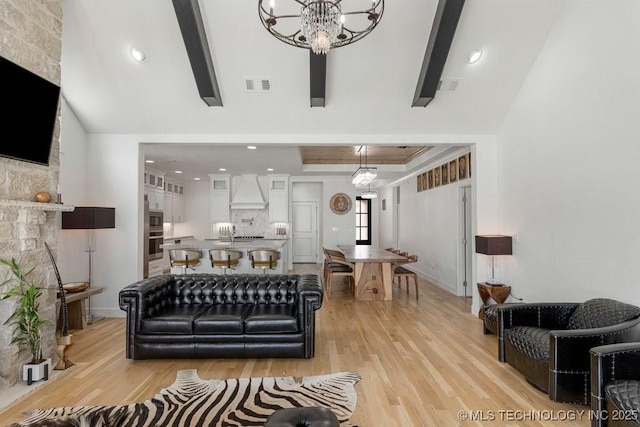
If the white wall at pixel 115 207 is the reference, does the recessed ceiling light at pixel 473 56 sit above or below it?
above

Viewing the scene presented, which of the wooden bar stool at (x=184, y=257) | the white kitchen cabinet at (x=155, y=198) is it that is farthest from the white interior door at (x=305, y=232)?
the wooden bar stool at (x=184, y=257)

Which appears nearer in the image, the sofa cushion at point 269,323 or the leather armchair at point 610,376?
the leather armchair at point 610,376

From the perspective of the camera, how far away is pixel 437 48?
371 cm

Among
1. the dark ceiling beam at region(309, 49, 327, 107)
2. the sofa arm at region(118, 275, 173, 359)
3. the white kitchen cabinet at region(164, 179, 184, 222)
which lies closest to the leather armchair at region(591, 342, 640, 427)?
the dark ceiling beam at region(309, 49, 327, 107)

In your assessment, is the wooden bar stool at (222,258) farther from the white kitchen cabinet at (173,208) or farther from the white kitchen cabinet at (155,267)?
the white kitchen cabinet at (173,208)

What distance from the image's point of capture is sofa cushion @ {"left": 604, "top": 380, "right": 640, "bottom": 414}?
6.35 feet

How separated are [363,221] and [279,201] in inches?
200

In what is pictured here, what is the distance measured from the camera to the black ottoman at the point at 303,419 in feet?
5.84

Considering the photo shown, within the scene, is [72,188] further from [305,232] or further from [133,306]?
[305,232]

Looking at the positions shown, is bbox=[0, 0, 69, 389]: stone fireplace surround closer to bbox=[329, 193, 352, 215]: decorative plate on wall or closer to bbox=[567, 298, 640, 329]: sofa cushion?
bbox=[567, 298, 640, 329]: sofa cushion

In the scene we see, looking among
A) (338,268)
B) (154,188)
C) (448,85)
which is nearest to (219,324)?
(338,268)

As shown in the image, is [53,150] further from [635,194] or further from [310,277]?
[635,194]

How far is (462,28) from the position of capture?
148 inches

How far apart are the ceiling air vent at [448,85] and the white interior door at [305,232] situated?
6.82 metres
